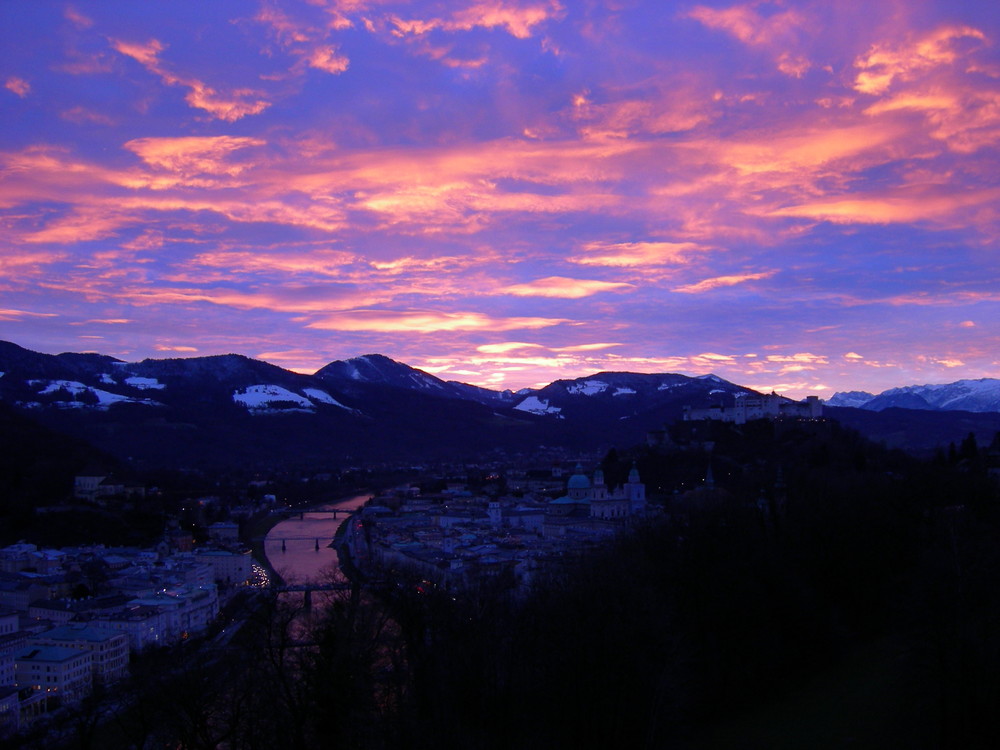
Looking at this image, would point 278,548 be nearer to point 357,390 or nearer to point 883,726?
point 883,726

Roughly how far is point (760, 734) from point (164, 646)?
13.6 metres

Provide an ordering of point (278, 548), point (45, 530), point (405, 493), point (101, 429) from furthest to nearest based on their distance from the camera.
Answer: point (101, 429), point (405, 493), point (278, 548), point (45, 530)

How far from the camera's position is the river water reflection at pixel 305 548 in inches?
1242

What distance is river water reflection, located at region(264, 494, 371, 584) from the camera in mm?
31538

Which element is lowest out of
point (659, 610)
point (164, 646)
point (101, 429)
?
point (164, 646)

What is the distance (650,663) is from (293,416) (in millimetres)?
107118

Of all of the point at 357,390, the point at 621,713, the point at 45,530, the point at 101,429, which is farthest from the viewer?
the point at 357,390

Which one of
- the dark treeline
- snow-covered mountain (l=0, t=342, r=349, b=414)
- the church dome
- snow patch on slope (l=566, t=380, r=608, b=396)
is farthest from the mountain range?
the dark treeline

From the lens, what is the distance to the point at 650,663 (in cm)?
1171

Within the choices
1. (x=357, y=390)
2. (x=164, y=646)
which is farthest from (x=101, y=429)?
(x=164, y=646)

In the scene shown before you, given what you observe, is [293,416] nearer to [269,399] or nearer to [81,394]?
[269,399]

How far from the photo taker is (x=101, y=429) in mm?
89500

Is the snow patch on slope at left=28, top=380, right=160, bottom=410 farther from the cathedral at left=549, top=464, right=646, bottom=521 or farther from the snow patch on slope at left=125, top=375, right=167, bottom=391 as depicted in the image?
the cathedral at left=549, top=464, right=646, bottom=521

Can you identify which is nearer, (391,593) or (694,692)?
(694,692)
